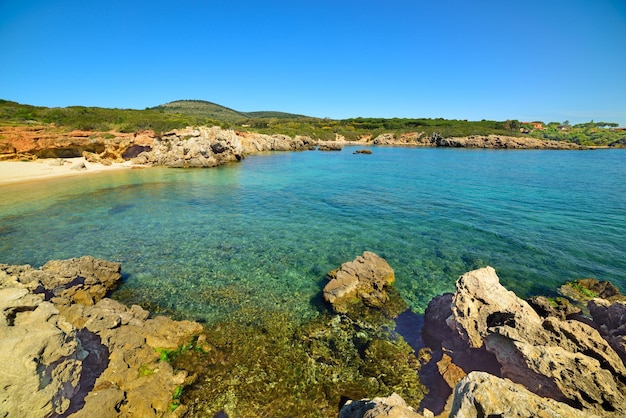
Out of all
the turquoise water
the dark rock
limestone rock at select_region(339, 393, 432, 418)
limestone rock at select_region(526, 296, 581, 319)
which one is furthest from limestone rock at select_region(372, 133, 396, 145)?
limestone rock at select_region(339, 393, 432, 418)

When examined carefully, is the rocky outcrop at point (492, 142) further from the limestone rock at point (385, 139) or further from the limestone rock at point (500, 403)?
the limestone rock at point (500, 403)

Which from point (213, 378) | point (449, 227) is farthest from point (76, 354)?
point (449, 227)

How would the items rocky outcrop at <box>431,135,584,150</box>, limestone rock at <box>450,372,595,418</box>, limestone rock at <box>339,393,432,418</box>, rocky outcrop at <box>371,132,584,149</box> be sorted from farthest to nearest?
1. rocky outcrop at <box>371,132,584,149</box>
2. rocky outcrop at <box>431,135,584,150</box>
3. limestone rock at <box>339,393,432,418</box>
4. limestone rock at <box>450,372,595,418</box>

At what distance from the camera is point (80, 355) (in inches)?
222

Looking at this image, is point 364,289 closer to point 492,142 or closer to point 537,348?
point 537,348

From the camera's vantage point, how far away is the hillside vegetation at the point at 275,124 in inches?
1945

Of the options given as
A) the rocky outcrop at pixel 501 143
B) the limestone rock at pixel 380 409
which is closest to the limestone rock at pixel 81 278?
the limestone rock at pixel 380 409

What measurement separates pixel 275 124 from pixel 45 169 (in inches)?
4046

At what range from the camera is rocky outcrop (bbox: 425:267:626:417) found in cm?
451

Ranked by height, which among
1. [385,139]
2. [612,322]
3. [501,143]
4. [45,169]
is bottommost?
[612,322]

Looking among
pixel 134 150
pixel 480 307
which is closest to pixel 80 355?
pixel 480 307

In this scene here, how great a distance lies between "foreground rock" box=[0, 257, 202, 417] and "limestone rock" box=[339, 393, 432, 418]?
135 inches

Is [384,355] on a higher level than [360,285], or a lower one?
lower

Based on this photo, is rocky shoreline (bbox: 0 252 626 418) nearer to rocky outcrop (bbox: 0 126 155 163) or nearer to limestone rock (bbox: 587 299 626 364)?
limestone rock (bbox: 587 299 626 364)
